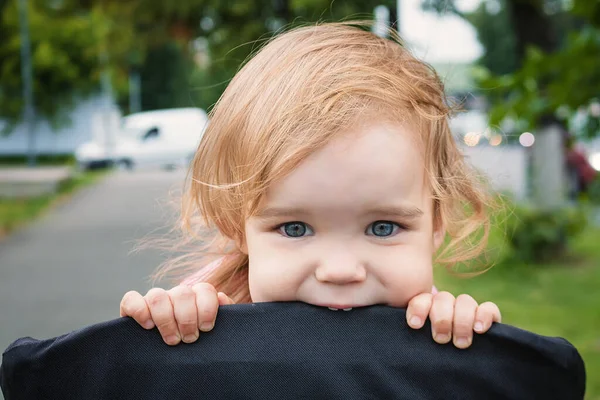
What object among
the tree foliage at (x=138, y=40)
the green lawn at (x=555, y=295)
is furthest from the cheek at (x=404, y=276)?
the green lawn at (x=555, y=295)

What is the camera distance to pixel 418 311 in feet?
3.99

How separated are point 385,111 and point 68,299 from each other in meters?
5.84

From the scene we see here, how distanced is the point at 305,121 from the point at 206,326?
353 millimetres

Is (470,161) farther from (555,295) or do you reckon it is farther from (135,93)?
(135,93)

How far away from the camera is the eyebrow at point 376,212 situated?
4.22 feet

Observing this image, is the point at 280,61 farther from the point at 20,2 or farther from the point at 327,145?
the point at 20,2

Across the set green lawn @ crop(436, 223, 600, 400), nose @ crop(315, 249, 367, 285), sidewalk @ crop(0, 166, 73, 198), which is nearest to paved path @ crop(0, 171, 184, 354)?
nose @ crop(315, 249, 367, 285)

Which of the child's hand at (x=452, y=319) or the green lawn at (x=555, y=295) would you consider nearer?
the child's hand at (x=452, y=319)

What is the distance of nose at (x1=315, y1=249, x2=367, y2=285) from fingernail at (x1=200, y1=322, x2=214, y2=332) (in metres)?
0.18

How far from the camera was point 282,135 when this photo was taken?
1333mm

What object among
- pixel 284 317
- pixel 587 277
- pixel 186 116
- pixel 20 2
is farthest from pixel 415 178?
pixel 186 116

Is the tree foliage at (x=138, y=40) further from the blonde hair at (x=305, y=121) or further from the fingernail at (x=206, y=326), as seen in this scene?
the fingernail at (x=206, y=326)

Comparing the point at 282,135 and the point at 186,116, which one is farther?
the point at 186,116

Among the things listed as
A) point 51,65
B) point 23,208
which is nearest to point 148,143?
point 51,65
